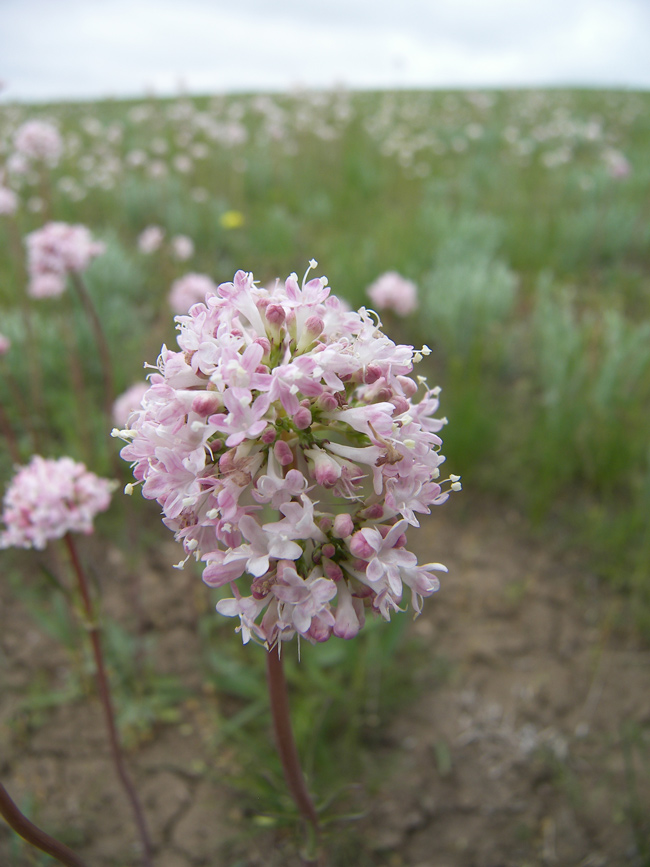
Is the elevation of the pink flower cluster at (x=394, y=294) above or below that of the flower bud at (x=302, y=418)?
above

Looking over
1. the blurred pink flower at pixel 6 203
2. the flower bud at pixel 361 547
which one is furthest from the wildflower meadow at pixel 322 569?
the blurred pink flower at pixel 6 203

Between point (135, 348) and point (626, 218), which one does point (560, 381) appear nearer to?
point (135, 348)

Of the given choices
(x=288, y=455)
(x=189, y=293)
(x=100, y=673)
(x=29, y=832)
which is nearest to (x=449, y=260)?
(x=189, y=293)

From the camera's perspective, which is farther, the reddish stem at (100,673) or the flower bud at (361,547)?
the reddish stem at (100,673)

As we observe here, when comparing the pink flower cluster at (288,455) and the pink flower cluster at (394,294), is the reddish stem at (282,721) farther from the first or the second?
the pink flower cluster at (394,294)

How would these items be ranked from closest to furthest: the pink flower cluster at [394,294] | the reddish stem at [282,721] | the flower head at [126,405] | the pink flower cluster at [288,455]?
1. the pink flower cluster at [288,455]
2. the reddish stem at [282,721]
3. the flower head at [126,405]
4. the pink flower cluster at [394,294]

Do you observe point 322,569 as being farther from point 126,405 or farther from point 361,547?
point 126,405

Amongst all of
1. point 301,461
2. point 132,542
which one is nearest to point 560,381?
point 132,542

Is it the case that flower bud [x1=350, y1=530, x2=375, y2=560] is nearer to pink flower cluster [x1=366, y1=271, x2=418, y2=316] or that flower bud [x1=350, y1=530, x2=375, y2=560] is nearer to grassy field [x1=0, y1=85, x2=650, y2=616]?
grassy field [x1=0, y1=85, x2=650, y2=616]
